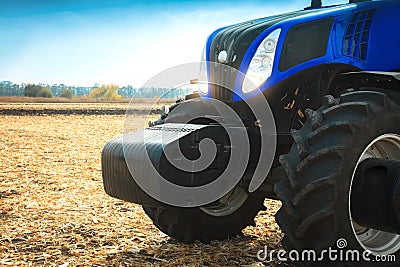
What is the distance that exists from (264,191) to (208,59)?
1385 mm

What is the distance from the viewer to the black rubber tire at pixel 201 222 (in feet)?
16.6

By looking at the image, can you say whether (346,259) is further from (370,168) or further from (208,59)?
(208,59)

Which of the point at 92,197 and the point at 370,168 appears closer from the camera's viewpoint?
the point at 370,168

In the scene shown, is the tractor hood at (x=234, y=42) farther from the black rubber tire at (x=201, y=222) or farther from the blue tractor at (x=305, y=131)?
the black rubber tire at (x=201, y=222)

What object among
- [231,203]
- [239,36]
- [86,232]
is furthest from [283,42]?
[86,232]

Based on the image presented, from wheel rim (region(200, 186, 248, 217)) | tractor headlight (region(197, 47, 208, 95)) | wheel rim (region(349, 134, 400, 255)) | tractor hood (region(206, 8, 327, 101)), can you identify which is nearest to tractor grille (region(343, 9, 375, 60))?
tractor hood (region(206, 8, 327, 101))

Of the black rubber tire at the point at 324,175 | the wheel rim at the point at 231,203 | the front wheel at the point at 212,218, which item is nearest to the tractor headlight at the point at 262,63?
the black rubber tire at the point at 324,175

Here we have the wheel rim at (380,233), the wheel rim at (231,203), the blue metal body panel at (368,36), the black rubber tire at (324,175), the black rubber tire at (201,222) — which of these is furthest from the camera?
the wheel rim at (231,203)

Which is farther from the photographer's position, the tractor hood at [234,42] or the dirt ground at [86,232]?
the dirt ground at [86,232]

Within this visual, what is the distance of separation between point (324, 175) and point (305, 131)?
0.34m

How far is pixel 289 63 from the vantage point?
4.41 m

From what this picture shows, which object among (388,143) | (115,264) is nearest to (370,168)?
(388,143)

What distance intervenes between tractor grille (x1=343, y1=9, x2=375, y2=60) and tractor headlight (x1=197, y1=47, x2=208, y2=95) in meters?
1.36

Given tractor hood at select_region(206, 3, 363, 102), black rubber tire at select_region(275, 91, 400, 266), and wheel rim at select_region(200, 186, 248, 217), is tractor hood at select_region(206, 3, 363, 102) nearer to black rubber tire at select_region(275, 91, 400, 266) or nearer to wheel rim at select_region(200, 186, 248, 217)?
black rubber tire at select_region(275, 91, 400, 266)
